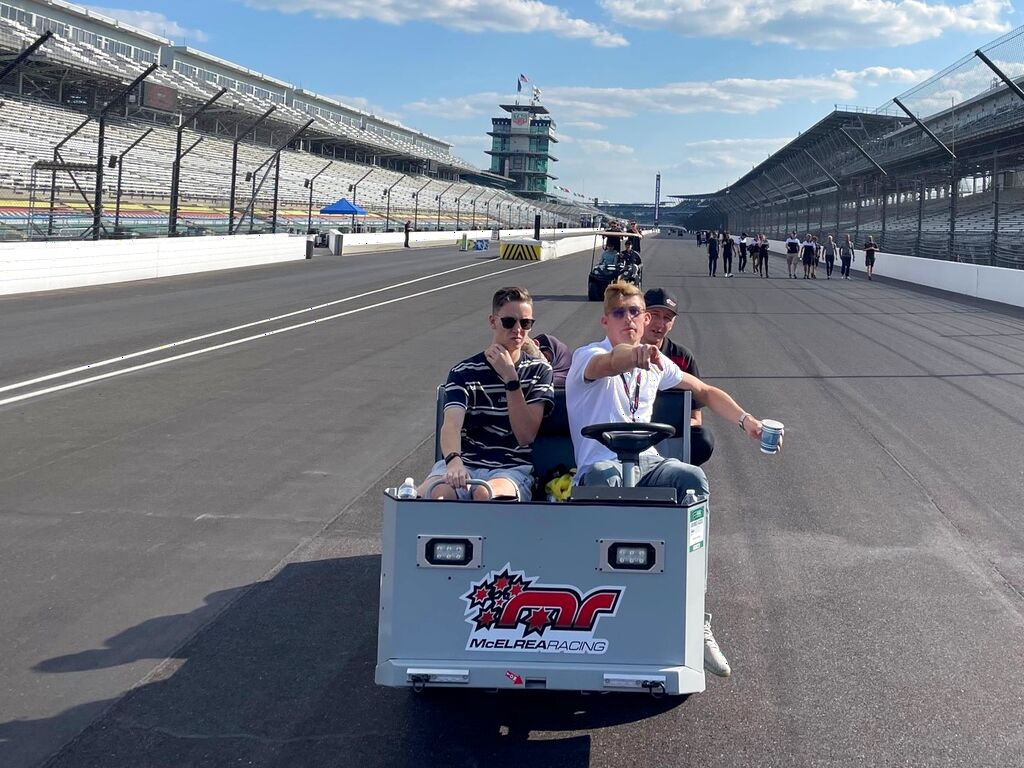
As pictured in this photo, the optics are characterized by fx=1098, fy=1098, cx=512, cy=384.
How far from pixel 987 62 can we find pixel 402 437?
2209 centimetres

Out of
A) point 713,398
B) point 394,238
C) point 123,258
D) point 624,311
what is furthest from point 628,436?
point 394,238

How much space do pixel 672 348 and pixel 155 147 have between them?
→ 172ft

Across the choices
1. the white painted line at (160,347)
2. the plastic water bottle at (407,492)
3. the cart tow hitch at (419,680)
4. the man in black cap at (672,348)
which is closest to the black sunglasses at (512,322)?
the man in black cap at (672,348)

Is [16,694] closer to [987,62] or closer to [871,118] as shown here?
[987,62]

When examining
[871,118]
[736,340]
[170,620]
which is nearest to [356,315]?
[736,340]

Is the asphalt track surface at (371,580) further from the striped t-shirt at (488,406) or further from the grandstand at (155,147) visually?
the grandstand at (155,147)

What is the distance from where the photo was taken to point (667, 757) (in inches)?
145

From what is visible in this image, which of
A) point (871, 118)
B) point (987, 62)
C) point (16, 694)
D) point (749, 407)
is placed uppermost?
point (871, 118)

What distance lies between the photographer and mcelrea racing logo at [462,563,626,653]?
3805 mm

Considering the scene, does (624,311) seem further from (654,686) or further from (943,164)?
(943,164)

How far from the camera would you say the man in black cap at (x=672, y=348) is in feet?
16.9

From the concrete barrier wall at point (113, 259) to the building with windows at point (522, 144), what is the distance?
130 meters

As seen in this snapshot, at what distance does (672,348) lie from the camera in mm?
5777

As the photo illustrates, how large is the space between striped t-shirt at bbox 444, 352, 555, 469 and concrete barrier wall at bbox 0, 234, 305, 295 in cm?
2027
